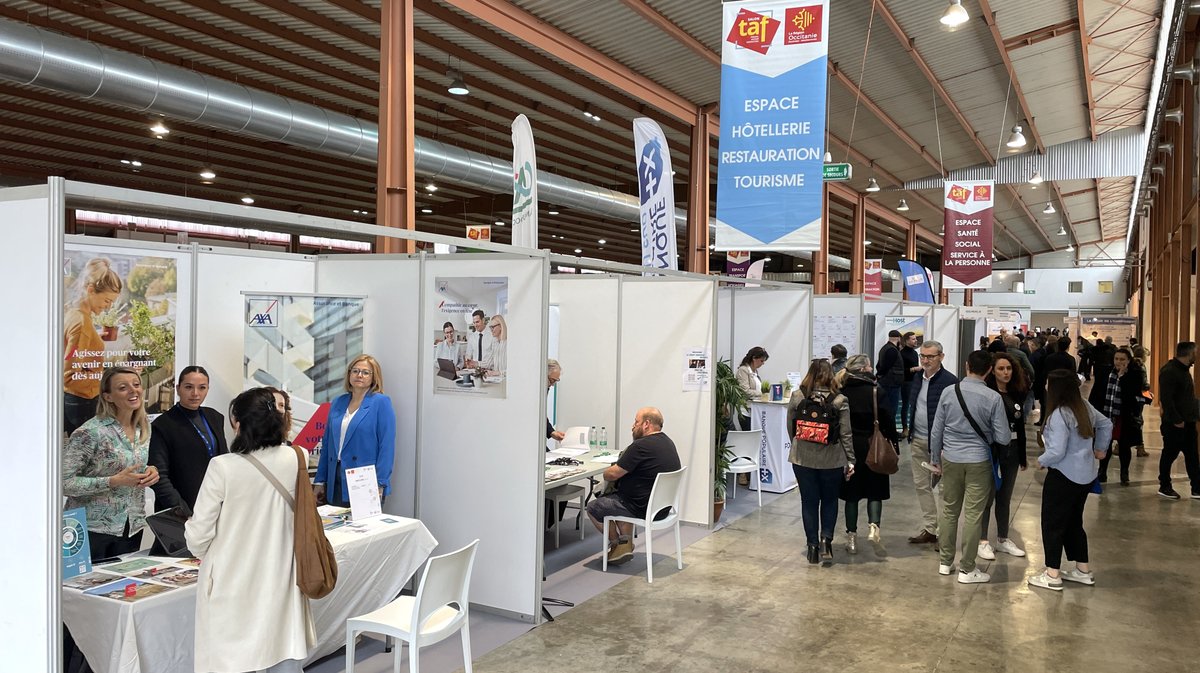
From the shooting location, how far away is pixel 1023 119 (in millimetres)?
14477

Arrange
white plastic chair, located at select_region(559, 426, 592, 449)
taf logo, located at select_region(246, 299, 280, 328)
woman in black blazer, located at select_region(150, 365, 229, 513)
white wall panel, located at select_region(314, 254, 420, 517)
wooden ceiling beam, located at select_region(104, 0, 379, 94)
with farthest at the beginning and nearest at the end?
wooden ceiling beam, located at select_region(104, 0, 379, 94)
white plastic chair, located at select_region(559, 426, 592, 449)
white wall panel, located at select_region(314, 254, 420, 517)
taf logo, located at select_region(246, 299, 280, 328)
woman in black blazer, located at select_region(150, 365, 229, 513)

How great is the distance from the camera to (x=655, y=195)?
8109mm

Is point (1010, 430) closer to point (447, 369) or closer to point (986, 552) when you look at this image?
point (986, 552)

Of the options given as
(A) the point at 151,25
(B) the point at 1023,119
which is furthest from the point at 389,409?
(B) the point at 1023,119

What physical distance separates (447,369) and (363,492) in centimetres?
88

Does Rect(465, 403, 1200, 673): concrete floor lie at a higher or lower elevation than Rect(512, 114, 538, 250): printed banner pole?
lower

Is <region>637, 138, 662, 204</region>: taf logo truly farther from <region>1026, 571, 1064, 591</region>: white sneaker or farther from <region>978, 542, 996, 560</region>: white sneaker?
<region>1026, 571, 1064, 591</region>: white sneaker

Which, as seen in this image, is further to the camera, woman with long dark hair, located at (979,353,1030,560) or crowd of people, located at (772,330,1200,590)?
woman with long dark hair, located at (979,353,1030,560)

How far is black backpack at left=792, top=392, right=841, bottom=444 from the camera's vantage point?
5129 mm

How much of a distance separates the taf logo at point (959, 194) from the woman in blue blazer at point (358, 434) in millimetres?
10507

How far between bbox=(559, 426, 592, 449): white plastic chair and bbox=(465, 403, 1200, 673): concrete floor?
108cm

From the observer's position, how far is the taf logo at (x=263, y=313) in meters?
4.36

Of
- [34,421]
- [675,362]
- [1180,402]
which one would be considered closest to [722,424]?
[675,362]

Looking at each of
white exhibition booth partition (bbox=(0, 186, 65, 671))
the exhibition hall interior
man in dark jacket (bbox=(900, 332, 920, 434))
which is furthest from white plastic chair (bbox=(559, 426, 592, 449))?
man in dark jacket (bbox=(900, 332, 920, 434))
